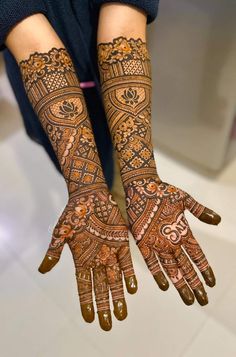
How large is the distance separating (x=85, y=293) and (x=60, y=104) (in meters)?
0.33

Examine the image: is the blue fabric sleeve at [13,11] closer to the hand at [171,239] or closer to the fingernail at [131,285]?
the hand at [171,239]

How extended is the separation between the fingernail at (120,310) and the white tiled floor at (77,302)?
502 millimetres

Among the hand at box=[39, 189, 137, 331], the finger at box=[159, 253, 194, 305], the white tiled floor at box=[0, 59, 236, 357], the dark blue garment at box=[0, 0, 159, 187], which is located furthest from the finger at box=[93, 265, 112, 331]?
the white tiled floor at box=[0, 59, 236, 357]

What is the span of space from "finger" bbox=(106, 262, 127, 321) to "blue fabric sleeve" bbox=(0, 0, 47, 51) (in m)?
0.43

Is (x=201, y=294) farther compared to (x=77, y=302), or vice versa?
(x=77, y=302)

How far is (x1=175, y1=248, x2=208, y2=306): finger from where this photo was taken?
0.57m

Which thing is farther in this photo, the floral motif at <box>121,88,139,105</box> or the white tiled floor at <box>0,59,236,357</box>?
the white tiled floor at <box>0,59,236,357</box>

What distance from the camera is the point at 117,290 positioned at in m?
0.58

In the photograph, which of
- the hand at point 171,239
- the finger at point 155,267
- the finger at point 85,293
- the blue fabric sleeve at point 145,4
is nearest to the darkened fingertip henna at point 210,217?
the hand at point 171,239

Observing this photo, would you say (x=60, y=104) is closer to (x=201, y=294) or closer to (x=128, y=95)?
(x=128, y=95)

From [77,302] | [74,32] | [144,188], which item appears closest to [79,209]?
[144,188]

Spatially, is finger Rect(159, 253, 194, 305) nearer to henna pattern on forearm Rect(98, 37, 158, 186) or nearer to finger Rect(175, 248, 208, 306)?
finger Rect(175, 248, 208, 306)

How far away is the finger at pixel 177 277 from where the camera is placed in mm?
570

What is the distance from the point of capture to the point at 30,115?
32.6 inches
